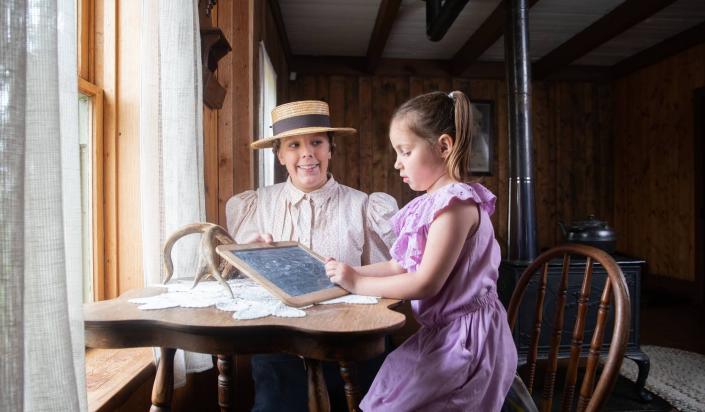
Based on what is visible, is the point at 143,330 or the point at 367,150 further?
the point at 367,150

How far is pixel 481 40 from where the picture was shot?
16.5ft

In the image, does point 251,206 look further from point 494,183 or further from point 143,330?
point 494,183

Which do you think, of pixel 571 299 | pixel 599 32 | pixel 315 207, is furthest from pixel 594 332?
pixel 599 32

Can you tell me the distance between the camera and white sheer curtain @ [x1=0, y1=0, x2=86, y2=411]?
59cm

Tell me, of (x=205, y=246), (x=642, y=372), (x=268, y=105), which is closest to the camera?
(x=205, y=246)

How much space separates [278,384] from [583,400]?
908 millimetres

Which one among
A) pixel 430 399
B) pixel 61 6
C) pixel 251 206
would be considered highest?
pixel 61 6

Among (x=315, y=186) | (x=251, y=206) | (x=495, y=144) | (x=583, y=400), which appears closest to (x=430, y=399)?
(x=583, y=400)

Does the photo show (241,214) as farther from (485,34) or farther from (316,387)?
(485,34)

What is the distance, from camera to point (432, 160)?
125cm

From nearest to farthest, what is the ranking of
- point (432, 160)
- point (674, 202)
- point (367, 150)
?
point (432, 160)
point (674, 202)
point (367, 150)

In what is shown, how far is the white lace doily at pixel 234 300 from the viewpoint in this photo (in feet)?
3.57

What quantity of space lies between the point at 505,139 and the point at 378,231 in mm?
4746

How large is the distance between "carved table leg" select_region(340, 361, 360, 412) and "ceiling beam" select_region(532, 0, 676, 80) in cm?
418
